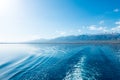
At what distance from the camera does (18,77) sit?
19.9 m

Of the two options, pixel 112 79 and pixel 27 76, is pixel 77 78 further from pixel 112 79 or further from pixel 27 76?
pixel 27 76

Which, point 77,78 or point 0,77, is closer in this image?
point 77,78

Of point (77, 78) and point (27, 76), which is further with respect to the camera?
point (27, 76)

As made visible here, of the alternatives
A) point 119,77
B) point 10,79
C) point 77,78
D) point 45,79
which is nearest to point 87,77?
point 77,78

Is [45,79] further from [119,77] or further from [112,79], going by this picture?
[119,77]

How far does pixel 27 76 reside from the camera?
20.5 meters

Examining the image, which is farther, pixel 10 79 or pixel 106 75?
pixel 106 75

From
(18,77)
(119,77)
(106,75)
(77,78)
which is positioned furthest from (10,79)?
(119,77)

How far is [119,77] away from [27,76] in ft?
42.7

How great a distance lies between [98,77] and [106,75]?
67.5 inches

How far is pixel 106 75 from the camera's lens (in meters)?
20.5

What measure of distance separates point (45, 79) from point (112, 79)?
354 inches

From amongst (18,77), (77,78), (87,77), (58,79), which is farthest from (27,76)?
(87,77)

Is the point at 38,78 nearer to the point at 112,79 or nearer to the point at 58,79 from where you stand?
the point at 58,79
